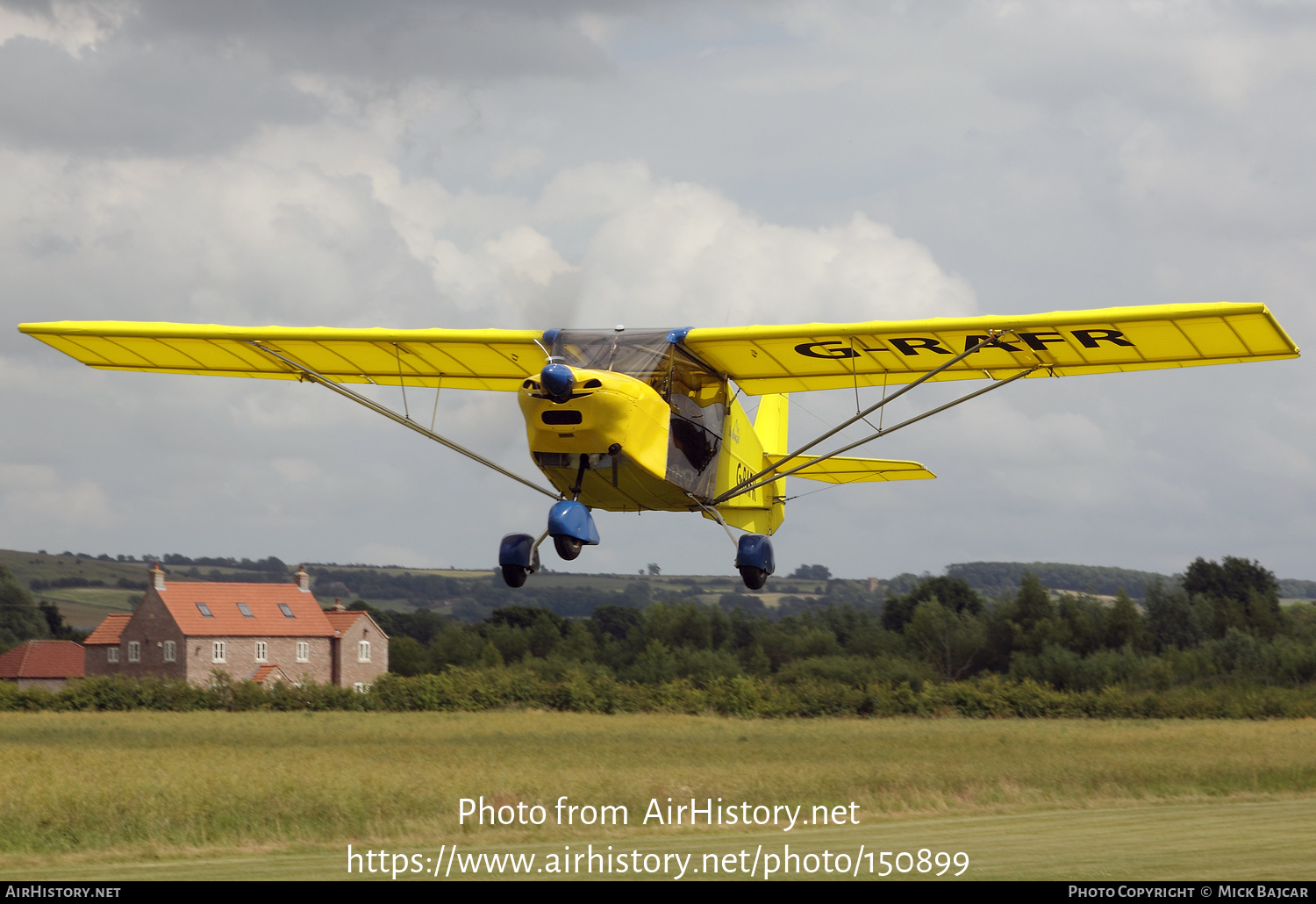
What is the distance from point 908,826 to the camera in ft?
61.5

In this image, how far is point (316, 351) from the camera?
1866 cm

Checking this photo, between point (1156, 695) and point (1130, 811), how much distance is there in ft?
84.7

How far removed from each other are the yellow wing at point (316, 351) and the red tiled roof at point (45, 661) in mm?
48408

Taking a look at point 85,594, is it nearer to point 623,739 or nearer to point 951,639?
point 951,639

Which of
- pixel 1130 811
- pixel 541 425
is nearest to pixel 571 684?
pixel 1130 811

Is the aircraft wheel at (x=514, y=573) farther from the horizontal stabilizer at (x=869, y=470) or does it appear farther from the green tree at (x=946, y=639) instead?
the green tree at (x=946, y=639)

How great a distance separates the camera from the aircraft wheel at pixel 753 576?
16234 mm

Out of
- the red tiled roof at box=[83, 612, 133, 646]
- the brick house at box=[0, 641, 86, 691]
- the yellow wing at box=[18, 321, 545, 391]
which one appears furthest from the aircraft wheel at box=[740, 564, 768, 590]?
the brick house at box=[0, 641, 86, 691]

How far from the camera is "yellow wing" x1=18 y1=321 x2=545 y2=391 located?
57.6 feet

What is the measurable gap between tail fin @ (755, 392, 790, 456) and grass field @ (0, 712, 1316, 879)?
A: 5.57 metres

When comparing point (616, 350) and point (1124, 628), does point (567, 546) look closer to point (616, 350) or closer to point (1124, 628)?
point (616, 350)

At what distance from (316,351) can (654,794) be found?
27.9ft

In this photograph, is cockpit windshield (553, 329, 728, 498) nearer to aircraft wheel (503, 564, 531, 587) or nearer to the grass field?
aircraft wheel (503, 564, 531, 587)

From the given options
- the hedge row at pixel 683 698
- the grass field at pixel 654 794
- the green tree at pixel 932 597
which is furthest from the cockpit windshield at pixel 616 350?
the green tree at pixel 932 597
